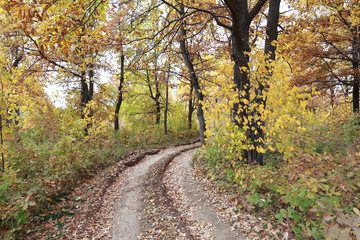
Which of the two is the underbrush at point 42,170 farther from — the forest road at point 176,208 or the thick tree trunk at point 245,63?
the thick tree trunk at point 245,63

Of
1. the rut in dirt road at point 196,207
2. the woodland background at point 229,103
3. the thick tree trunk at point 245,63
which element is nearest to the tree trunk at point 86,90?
the woodland background at point 229,103

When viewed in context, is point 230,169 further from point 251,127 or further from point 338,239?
point 338,239

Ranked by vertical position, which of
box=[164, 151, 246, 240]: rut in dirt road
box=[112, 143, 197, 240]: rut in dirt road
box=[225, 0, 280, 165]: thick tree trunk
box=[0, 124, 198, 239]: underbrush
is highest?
box=[225, 0, 280, 165]: thick tree trunk

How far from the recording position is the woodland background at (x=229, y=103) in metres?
3.09

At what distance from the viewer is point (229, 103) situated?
4223mm

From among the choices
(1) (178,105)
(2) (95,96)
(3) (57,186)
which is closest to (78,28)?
(3) (57,186)

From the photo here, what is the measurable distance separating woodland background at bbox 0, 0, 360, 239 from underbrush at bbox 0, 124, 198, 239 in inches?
1.5

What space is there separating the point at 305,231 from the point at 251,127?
90.5 inches

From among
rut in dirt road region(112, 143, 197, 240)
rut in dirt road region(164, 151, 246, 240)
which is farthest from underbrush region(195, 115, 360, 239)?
rut in dirt road region(112, 143, 197, 240)

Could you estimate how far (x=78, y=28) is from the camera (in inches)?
133

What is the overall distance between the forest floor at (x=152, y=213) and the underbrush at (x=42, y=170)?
39cm

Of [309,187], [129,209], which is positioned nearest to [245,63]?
[309,187]

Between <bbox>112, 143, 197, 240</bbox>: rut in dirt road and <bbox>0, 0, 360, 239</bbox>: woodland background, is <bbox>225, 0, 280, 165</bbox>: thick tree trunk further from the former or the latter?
<bbox>112, 143, 197, 240</bbox>: rut in dirt road

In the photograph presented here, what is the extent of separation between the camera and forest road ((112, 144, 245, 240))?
407 centimetres
